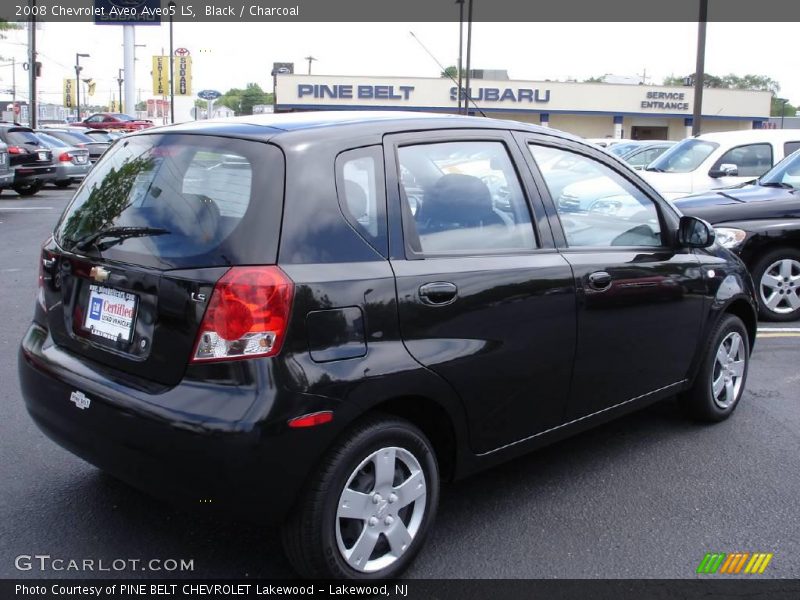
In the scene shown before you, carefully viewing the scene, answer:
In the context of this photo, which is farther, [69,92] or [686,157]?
[69,92]

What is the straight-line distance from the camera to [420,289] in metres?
3.10

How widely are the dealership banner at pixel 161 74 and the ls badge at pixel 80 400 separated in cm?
5883

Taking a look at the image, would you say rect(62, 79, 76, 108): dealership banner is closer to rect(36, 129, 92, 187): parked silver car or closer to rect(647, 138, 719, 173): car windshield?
rect(36, 129, 92, 187): parked silver car

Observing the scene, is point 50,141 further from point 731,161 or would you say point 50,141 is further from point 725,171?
point 725,171

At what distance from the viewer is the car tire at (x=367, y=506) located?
111 inches

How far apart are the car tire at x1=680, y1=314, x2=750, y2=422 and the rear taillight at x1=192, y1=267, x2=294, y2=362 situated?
112 inches

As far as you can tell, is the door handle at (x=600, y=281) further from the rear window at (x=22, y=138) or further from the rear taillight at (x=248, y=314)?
the rear window at (x=22, y=138)

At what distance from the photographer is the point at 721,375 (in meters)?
4.85

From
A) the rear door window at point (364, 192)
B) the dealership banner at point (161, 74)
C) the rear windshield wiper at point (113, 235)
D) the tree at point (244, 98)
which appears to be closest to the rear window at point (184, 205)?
the rear windshield wiper at point (113, 235)

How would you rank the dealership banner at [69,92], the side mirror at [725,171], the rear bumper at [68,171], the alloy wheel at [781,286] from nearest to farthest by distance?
1. the alloy wheel at [781,286]
2. the side mirror at [725,171]
3. the rear bumper at [68,171]
4. the dealership banner at [69,92]

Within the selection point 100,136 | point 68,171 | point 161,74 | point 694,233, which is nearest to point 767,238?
point 694,233

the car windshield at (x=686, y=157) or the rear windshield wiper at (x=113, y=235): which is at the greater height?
the car windshield at (x=686, y=157)

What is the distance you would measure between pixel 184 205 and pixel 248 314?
0.56m

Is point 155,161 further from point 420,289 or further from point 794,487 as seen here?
point 794,487
